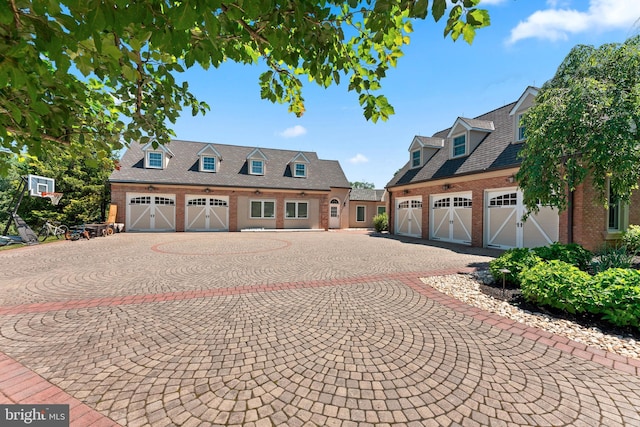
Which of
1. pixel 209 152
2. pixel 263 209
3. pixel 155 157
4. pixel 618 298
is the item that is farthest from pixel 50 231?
pixel 618 298

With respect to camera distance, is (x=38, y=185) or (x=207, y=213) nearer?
(x=38, y=185)

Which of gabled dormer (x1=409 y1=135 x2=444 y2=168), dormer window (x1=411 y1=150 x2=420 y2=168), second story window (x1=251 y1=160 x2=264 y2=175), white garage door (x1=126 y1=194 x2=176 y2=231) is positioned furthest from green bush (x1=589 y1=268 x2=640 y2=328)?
white garage door (x1=126 y1=194 x2=176 y2=231)

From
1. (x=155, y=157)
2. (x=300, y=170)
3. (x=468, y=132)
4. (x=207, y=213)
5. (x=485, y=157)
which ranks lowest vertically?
(x=207, y=213)

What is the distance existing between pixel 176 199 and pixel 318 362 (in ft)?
65.9

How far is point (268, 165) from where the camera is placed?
24.3 metres

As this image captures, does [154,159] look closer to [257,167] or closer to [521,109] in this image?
[257,167]

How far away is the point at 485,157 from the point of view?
13.5m

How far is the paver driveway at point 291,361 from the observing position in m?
2.38

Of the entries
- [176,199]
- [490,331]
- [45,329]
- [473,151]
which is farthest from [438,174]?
[176,199]

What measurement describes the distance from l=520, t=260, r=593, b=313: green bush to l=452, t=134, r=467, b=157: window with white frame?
39.0 ft

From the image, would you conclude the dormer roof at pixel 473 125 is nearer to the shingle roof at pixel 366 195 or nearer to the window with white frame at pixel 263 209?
the shingle roof at pixel 366 195

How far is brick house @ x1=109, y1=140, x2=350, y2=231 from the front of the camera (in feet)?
62.1

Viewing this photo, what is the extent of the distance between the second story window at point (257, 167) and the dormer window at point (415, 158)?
12.7 meters

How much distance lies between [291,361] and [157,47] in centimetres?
344
